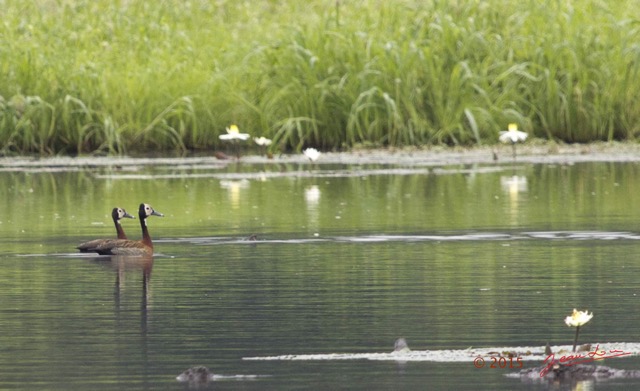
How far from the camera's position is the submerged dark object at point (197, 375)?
7.51 meters

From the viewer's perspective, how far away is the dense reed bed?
930 inches

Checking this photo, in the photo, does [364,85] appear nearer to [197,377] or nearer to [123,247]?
[123,247]

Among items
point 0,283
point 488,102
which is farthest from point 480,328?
point 488,102

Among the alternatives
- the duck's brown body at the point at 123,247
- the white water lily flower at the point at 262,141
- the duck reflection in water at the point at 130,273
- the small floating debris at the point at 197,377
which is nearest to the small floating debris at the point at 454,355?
the small floating debris at the point at 197,377

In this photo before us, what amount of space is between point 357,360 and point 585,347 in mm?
1011

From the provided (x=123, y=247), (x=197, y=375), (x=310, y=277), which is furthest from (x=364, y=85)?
(x=197, y=375)

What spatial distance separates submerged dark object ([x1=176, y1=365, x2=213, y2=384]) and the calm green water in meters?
0.06

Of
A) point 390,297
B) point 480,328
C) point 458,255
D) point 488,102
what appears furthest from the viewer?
point 488,102

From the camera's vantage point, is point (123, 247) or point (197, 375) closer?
point (197, 375)

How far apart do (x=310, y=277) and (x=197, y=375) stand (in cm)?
411

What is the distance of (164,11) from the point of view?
2914 centimetres

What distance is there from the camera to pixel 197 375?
296 inches

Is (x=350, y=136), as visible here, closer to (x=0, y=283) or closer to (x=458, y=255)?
(x=458, y=255)

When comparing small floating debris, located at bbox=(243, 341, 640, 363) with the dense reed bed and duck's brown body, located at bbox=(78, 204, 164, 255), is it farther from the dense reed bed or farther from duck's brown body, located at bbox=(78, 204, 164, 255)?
the dense reed bed
